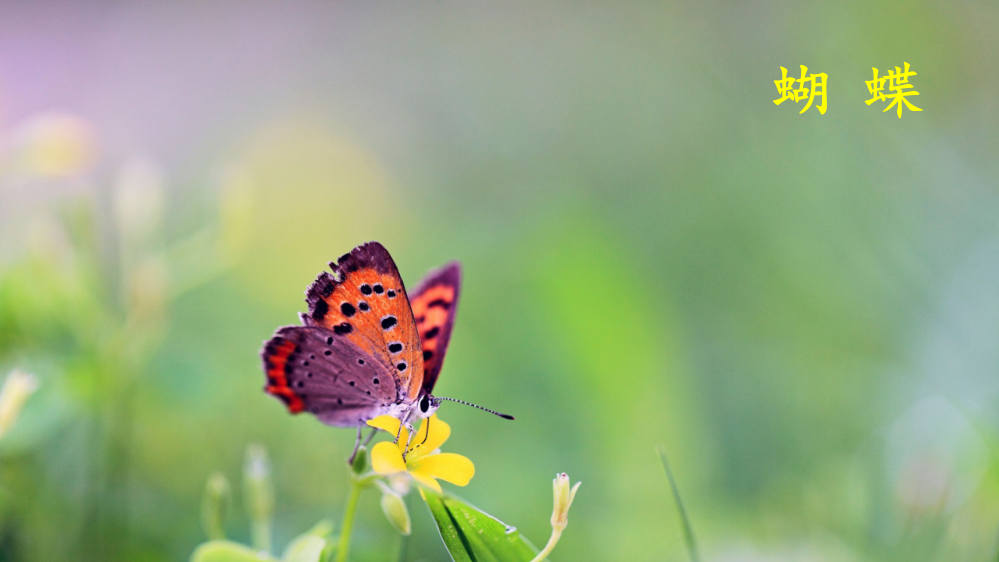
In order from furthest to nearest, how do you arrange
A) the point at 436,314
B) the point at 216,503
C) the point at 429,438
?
the point at 436,314 < the point at 429,438 < the point at 216,503

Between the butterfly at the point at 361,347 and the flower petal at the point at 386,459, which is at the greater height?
the butterfly at the point at 361,347

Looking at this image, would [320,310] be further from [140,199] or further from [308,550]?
[140,199]

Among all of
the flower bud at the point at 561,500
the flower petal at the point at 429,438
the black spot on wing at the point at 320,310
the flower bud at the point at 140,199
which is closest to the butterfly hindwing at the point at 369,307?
the black spot on wing at the point at 320,310

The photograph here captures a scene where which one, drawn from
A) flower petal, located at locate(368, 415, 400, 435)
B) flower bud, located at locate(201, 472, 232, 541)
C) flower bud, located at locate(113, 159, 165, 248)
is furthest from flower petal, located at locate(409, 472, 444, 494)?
flower bud, located at locate(113, 159, 165, 248)

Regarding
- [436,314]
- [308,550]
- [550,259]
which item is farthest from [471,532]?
[550,259]

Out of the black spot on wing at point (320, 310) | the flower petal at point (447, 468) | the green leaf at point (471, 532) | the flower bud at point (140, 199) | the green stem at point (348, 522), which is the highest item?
the flower bud at point (140, 199)

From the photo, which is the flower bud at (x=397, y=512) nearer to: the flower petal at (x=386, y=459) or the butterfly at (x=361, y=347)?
the flower petal at (x=386, y=459)

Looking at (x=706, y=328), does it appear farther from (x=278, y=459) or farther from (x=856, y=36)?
(x=278, y=459)

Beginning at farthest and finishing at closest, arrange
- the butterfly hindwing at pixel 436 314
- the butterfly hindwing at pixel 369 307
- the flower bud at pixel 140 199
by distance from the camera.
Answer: the flower bud at pixel 140 199, the butterfly hindwing at pixel 436 314, the butterfly hindwing at pixel 369 307
